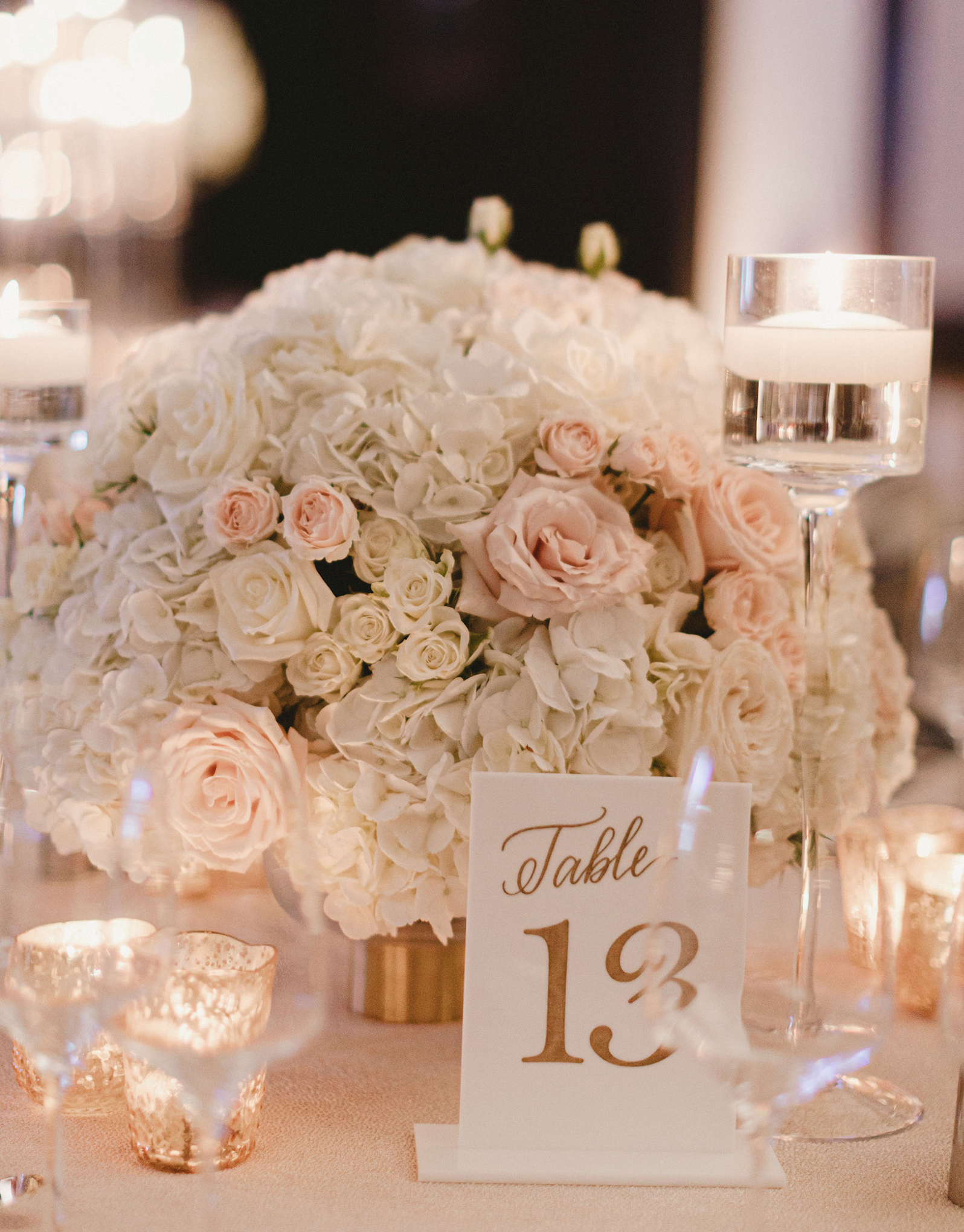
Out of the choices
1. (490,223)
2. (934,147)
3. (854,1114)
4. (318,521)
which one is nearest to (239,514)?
(318,521)

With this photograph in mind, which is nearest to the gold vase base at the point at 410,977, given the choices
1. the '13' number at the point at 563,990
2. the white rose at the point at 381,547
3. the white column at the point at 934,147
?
the '13' number at the point at 563,990

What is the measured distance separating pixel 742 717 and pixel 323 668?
12.2 inches

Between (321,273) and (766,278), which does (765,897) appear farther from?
(321,273)

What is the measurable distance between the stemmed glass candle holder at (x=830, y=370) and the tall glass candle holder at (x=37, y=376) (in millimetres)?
600

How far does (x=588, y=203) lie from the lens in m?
4.02

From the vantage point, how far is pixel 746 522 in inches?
42.0

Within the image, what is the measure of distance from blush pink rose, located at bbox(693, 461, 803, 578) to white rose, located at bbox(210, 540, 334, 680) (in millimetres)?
305

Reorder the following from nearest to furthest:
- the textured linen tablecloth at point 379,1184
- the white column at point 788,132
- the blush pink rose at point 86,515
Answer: the textured linen tablecloth at point 379,1184, the blush pink rose at point 86,515, the white column at point 788,132

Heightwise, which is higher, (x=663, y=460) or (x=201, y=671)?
(x=663, y=460)

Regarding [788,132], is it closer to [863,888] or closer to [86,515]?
[86,515]

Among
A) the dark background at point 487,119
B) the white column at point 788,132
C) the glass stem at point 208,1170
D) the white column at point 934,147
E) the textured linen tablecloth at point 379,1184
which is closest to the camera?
the glass stem at point 208,1170

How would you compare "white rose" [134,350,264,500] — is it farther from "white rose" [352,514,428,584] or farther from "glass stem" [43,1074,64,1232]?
"glass stem" [43,1074,64,1232]

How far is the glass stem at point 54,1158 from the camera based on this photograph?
0.75 metres

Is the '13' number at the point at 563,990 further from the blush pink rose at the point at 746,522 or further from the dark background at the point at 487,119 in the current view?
the dark background at the point at 487,119
